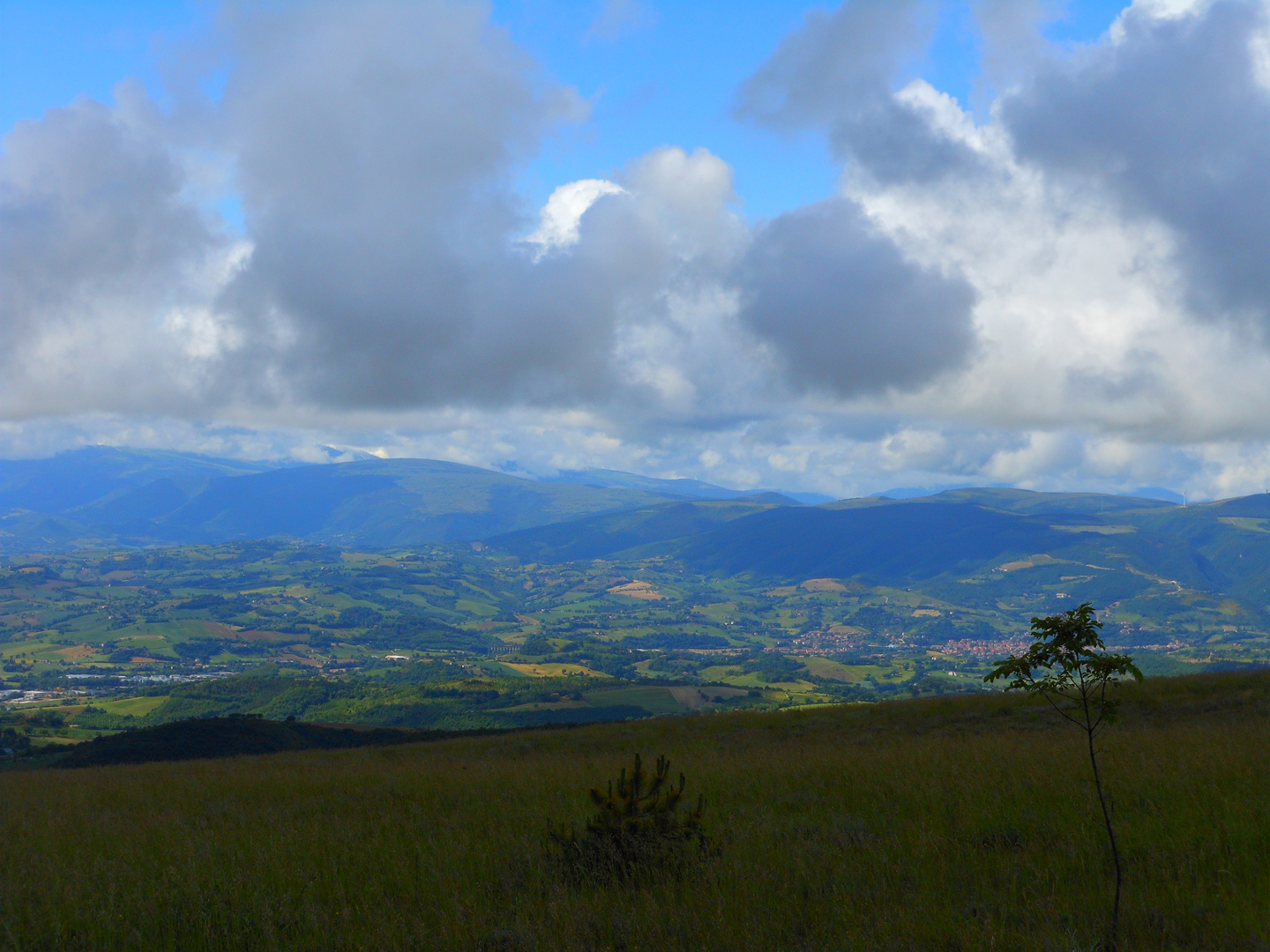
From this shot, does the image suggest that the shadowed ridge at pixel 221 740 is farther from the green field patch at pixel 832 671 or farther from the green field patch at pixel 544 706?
the green field patch at pixel 832 671

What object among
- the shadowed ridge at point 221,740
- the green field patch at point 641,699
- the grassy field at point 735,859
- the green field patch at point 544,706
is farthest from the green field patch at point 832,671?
the grassy field at point 735,859

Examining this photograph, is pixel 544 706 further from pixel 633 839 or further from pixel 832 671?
pixel 633 839

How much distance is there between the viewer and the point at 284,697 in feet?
398

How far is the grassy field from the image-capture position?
20.6 feet

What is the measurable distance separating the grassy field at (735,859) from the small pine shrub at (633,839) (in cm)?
25

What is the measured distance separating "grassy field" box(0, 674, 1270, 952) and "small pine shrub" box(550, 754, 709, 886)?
25 centimetres

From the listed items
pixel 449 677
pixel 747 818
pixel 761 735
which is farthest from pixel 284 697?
pixel 747 818

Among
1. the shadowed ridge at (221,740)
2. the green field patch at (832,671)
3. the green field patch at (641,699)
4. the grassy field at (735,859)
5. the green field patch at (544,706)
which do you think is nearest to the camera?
the grassy field at (735,859)

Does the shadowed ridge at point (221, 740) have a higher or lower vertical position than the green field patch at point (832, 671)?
higher

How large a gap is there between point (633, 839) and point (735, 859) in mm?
1133

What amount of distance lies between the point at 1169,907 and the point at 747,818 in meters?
5.43

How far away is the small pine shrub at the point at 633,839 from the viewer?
8000mm

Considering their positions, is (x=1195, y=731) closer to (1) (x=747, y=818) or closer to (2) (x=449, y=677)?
(1) (x=747, y=818)

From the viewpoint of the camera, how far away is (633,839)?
834 centimetres
